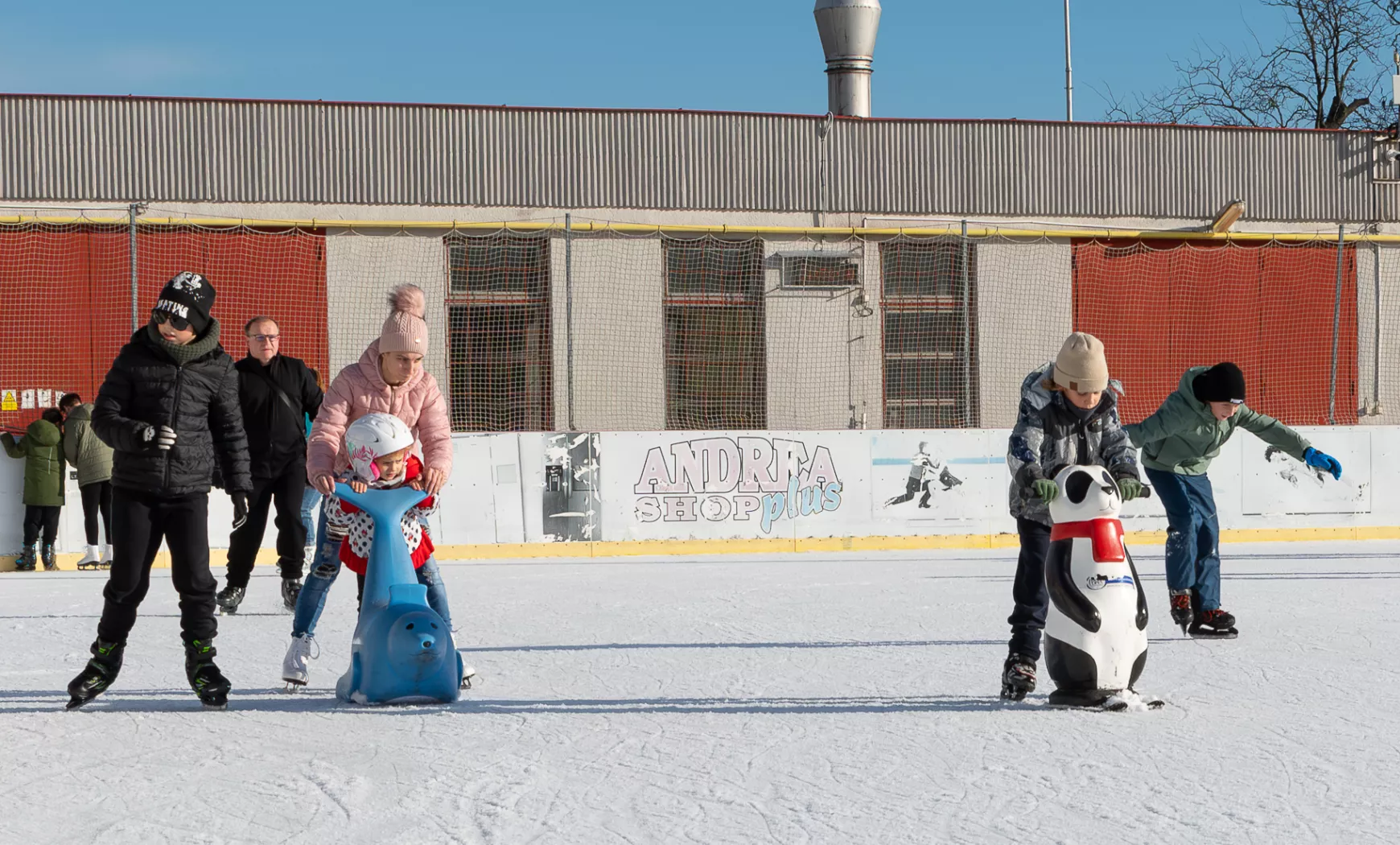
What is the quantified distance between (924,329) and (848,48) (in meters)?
6.71

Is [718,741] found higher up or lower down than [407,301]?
lower down

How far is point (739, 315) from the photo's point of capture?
18.1 meters

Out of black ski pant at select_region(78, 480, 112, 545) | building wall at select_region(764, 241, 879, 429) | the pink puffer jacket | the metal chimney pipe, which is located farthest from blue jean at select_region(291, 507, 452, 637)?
the metal chimney pipe

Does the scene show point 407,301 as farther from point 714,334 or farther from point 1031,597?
point 714,334

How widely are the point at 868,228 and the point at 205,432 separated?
533 inches

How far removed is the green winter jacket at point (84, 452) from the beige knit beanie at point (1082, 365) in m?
9.03

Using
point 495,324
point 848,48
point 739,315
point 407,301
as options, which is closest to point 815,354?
point 739,315

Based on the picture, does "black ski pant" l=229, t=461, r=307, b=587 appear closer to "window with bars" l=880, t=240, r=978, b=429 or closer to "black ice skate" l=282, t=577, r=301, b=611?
"black ice skate" l=282, t=577, r=301, b=611

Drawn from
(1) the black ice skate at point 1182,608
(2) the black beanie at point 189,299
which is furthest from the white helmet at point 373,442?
(1) the black ice skate at point 1182,608

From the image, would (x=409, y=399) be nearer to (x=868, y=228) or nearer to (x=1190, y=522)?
(x=1190, y=522)

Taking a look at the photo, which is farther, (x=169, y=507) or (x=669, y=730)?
(x=169, y=507)

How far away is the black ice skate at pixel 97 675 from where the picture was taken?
17.9 feet

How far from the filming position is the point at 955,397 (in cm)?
1678

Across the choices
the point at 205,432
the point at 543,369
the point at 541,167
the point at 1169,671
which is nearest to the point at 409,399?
the point at 205,432
